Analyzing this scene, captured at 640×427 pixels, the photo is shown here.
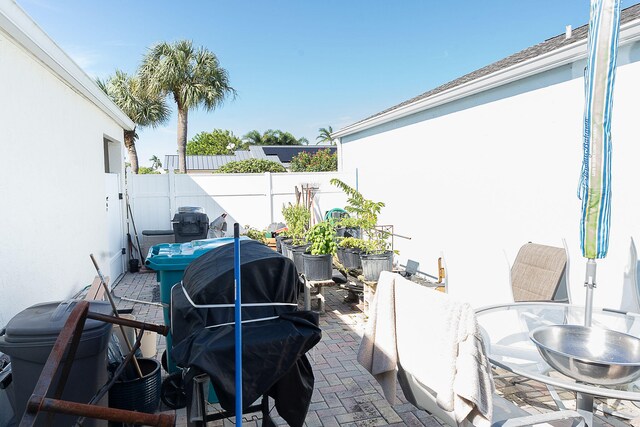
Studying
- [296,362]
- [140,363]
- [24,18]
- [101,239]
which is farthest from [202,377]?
[101,239]

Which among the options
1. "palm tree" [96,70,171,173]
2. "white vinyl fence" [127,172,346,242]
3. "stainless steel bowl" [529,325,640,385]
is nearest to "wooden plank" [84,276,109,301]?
"stainless steel bowl" [529,325,640,385]

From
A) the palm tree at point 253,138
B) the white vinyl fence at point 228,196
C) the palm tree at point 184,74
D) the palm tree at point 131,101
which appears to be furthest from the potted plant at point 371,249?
the palm tree at point 253,138

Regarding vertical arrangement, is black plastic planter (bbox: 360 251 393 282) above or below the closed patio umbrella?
below

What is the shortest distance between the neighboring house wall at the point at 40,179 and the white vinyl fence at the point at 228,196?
3.69 metres

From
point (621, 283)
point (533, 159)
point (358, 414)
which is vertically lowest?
point (358, 414)

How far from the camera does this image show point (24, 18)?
3.39 meters

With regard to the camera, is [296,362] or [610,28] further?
[296,362]

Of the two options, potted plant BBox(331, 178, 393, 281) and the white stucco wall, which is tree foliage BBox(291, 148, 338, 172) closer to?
the white stucco wall

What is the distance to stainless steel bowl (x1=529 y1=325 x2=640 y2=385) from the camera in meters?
1.79

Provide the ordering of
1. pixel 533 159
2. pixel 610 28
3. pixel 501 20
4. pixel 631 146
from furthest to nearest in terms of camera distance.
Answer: pixel 501 20
pixel 533 159
pixel 631 146
pixel 610 28

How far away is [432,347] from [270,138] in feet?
161

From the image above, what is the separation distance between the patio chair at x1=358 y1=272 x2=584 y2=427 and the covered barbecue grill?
1.32 feet

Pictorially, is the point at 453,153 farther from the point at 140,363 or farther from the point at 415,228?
the point at 140,363

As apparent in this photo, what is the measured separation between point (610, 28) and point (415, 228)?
6.10 meters
